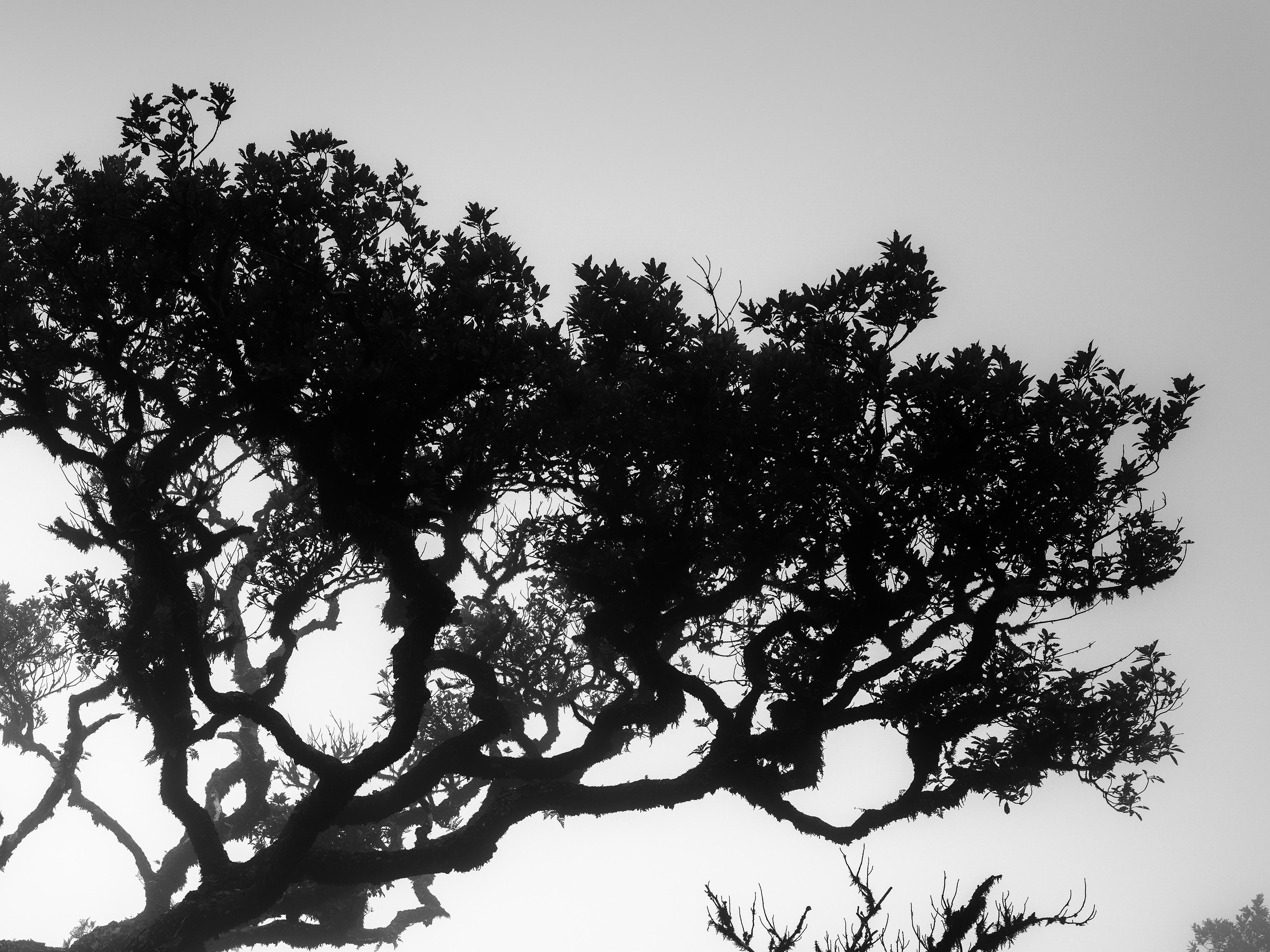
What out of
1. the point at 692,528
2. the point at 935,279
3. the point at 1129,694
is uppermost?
the point at 935,279

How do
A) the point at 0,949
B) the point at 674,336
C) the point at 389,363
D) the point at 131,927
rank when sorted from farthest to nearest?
the point at 131,927
the point at 0,949
the point at 674,336
the point at 389,363

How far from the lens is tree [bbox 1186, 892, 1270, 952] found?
68688mm

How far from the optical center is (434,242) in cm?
1567

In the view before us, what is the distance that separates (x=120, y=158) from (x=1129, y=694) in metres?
19.9

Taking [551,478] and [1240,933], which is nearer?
[551,478]

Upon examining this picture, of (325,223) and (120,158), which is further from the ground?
(120,158)

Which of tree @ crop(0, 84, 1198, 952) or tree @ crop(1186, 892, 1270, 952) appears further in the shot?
tree @ crop(1186, 892, 1270, 952)

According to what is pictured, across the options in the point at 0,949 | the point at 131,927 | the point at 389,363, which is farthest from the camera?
the point at 131,927

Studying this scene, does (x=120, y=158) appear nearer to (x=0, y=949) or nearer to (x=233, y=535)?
(x=233, y=535)

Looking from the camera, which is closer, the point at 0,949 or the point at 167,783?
the point at 167,783

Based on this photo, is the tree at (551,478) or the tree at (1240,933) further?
the tree at (1240,933)

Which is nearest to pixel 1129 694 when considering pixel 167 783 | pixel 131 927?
pixel 167 783

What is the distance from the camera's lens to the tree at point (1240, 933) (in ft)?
225

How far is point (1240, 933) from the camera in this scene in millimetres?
70188
